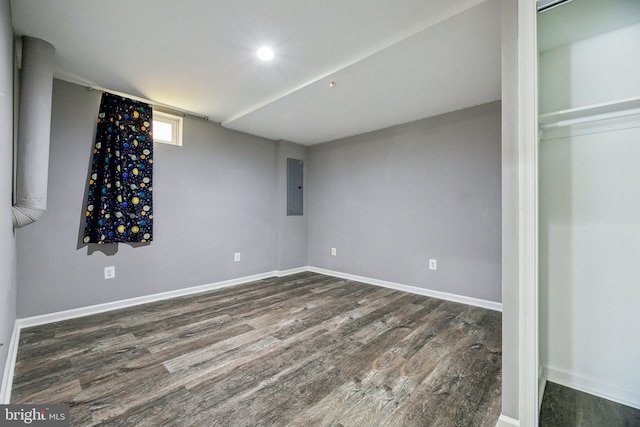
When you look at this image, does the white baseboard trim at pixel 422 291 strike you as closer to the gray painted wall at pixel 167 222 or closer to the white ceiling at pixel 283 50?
the gray painted wall at pixel 167 222

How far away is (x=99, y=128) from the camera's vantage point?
8.95ft

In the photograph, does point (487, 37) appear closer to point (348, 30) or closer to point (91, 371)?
point (348, 30)

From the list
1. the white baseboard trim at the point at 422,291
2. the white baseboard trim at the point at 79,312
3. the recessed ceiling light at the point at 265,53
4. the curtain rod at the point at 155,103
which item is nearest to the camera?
the white baseboard trim at the point at 79,312

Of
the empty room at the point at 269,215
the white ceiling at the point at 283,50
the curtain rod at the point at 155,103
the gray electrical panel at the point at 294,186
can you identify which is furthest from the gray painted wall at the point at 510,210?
the gray electrical panel at the point at 294,186

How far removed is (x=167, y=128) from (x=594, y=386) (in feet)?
14.5

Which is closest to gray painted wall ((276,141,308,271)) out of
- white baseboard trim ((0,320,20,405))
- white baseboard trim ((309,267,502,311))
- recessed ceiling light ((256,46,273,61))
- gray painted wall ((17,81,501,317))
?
gray painted wall ((17,81,501,317))

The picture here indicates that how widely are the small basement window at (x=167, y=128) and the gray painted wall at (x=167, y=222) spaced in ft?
0.33

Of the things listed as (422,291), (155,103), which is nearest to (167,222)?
(155,103)

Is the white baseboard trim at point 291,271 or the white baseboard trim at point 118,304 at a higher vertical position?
the white baseboard trim at point 291,271

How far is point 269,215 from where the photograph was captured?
434 centimetres

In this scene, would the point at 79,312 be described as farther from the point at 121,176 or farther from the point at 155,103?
the point at 155,103

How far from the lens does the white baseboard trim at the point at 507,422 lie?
47.2 inches

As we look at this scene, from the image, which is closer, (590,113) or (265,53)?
(590,113)

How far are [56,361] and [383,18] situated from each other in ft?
10.4
